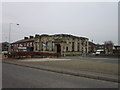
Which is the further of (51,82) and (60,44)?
(60,44)

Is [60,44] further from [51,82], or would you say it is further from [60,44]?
[51,82]

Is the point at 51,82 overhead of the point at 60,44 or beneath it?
beneath

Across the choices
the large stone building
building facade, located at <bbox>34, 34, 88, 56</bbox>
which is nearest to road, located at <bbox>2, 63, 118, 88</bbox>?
the large stone building

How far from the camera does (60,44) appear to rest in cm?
4962

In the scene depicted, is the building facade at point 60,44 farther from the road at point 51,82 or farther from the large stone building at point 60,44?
the road at point 51,82

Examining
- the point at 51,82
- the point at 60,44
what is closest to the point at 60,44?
the point at 60,44

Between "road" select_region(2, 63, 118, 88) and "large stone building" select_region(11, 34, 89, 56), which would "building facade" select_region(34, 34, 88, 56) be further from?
"road" select_region(2, 63, 118, 88)

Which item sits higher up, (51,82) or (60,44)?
(60,44)

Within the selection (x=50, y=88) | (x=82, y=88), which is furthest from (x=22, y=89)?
(x=82, y=88)

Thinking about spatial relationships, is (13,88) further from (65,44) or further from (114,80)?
(65,44)

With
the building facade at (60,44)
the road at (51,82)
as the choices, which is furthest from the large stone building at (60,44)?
the road at (51,82)

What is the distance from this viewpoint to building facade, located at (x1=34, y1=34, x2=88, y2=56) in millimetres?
49888

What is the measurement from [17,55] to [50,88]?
2254cm

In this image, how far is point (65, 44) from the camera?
5031 cm
